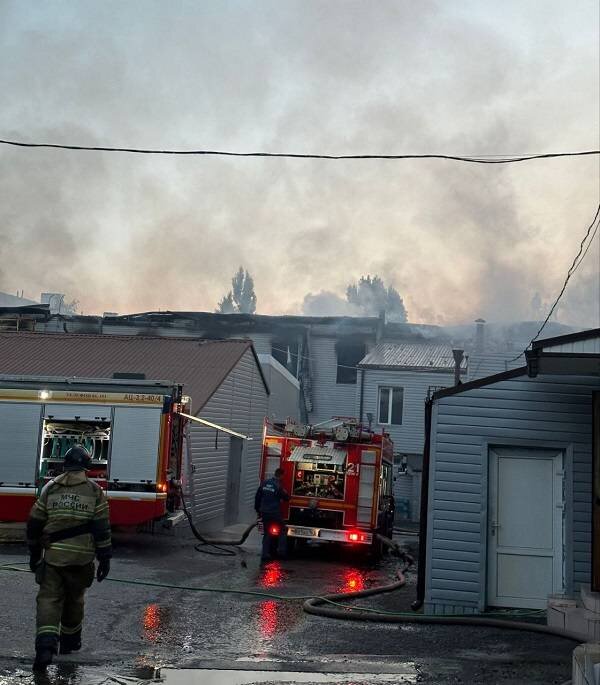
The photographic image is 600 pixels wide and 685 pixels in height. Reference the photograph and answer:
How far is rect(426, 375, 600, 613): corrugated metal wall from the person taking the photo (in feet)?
31.8

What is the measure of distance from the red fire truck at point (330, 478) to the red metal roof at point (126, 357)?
3.70 m

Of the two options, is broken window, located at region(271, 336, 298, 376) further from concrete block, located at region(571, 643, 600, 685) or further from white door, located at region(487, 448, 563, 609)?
concrete block, located at region(571, 643, 600, 685)

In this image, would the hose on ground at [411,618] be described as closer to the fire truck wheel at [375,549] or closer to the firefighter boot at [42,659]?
the firefighter boot at [42,659]

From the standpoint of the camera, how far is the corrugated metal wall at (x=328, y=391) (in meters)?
37.1

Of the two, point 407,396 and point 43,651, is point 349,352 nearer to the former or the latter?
point 407,396

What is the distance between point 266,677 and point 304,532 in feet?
28.7

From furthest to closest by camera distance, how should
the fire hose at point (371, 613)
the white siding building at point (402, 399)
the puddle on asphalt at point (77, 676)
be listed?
the white siding building at point (402, 399) < the fire hose at point (371, 613) < the puddle on asphalt at point (77, 676)

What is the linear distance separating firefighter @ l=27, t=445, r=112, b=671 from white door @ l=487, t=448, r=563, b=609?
17.0ft

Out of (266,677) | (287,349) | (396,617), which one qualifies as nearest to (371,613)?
(396,617)

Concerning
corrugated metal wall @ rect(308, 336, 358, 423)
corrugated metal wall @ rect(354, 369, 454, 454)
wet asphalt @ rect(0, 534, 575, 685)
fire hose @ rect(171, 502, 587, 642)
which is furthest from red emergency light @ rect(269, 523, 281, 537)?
corrugated metal wall @ rect(308, 336, 358, 423)

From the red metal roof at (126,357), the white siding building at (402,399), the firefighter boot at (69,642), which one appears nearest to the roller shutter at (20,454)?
the red metal roof at (126,357)

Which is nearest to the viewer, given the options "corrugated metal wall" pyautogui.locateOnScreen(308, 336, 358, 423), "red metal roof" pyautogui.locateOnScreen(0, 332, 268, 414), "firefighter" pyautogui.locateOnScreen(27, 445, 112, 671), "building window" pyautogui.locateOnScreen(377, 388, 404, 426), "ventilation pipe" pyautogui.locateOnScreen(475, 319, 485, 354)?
"firefighter" pyautogui.locateOnScreen(27, 445, 112, 671)

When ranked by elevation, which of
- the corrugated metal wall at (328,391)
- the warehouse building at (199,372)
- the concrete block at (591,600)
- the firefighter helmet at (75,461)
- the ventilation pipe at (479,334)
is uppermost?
the ventilation pipe at (479,334)

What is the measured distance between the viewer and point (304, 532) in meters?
15.0
